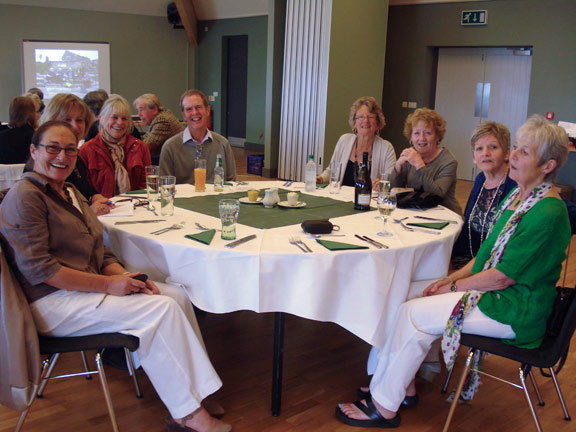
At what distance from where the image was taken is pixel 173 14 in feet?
43.7

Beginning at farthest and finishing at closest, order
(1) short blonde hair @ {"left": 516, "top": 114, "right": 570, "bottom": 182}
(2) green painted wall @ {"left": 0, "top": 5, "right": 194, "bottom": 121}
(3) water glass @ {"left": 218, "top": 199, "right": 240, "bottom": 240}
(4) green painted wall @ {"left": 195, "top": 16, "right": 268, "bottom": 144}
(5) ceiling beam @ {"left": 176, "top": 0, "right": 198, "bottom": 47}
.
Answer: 1. (5) ceiling beam @ {"left": 176, "top": 0, "right": 198, "bottom": 47}
2. (4) green painted wall @ {"left": 195, "top": 16, "right": 268, "bottom": 144}
3. (2) green painted wall @ {"left": 0, "top": 5, "right": 194, "bottom": 121}
4. (3) water glass @ {"left": 218, "top": 199, "right": 240, "bottom": 240}
5. (1) short blonde hair @ {"left": 516, "top": 114, "right": 570, "bottom": 182}

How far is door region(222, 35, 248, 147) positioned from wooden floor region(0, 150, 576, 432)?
422 inches

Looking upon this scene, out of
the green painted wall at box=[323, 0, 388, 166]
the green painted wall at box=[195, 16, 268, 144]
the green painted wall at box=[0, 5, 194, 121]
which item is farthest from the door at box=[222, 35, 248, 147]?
the green painted wall at box=[323, 0, 388, 166]

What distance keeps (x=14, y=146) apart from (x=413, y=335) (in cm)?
364

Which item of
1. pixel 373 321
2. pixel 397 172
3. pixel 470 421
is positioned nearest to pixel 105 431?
pixel 373 321

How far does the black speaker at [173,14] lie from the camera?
43.3ft

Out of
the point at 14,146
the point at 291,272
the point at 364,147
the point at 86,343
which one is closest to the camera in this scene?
the point at 86,343

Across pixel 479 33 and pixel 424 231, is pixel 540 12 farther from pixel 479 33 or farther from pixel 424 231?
pixel 424 231

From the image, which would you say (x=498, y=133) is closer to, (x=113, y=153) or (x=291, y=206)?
(x=291, y=206)

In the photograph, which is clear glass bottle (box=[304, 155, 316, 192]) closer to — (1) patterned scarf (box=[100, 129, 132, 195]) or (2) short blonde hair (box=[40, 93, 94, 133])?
(1) patterned scarf (box=[100, 129, 132, 195])

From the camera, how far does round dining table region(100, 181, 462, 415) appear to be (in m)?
2.18

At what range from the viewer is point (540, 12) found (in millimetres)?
8188

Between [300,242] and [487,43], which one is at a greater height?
[487,43]

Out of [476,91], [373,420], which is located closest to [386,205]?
[373,420]
